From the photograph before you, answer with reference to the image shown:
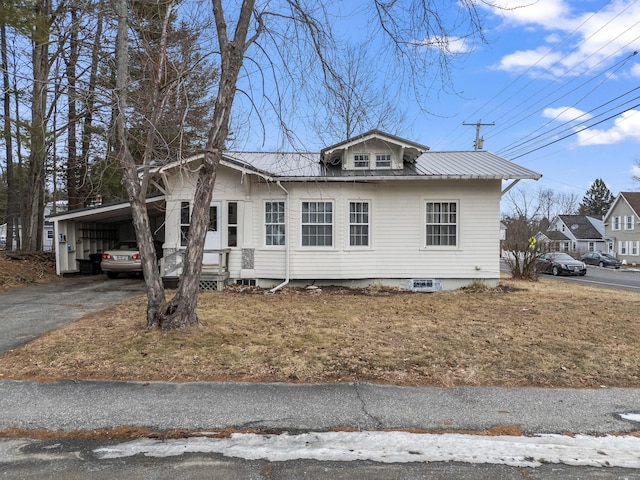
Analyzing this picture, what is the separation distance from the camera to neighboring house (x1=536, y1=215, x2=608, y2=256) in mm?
53906

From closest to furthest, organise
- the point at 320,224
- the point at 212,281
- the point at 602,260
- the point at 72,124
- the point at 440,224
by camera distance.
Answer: the point at 72,124 → the point at 212,281 → the point at 320,224 → the point at 440,224 → the point at 602,260

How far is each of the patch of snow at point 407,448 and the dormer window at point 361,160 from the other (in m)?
10.1

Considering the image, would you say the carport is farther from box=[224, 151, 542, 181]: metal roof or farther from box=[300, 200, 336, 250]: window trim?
box=[300, 200, 336, 250]: window trim

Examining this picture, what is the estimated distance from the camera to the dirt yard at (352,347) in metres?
4.80

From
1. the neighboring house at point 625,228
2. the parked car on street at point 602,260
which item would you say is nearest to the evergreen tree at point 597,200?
the neighboring house at point 625,228

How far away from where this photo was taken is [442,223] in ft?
40.9

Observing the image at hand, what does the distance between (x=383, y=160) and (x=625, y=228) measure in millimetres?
45730

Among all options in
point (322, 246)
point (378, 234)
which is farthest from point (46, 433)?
point (378, 234)

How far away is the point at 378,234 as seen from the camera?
12.4m

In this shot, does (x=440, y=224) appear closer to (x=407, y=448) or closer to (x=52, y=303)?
(x=407, y=448)

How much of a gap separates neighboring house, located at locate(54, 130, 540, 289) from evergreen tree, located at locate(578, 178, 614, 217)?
229 ft

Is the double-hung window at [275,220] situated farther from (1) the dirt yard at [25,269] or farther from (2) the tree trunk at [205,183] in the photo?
(1) the dirt yard at [25,269]

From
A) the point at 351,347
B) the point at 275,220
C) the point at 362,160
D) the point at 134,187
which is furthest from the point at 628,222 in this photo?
the point at 134,187

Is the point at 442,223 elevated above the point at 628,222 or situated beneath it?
situated beneath
